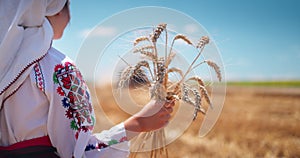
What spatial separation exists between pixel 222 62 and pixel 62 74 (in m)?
0.69

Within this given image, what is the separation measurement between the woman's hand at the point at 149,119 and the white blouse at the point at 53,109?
0.20 meters

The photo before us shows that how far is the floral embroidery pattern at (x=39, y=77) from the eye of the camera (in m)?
1.32

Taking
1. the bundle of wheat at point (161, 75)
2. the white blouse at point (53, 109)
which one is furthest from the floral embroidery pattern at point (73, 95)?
the bundle of wheat at point (161, 75)

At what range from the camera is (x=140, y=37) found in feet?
5.63

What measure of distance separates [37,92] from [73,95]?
4.4 inches

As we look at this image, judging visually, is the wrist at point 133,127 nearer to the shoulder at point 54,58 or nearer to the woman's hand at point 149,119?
the woman's hand at point 149,119

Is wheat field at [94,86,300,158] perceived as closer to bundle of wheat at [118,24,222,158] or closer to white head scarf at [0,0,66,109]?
bundle of wheat at [118,24,222,158]

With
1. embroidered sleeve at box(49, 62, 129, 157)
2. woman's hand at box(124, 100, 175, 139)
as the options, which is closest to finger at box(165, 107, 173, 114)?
woman's hand at box(124, 100, 175, 139)

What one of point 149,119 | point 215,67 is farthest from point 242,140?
point 149,119

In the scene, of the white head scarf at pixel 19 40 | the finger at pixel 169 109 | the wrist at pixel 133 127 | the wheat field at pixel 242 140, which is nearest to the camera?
the white head scarf at pixel 19 40

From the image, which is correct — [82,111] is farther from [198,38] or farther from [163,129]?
[198,38]

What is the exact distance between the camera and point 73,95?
1.36 meters

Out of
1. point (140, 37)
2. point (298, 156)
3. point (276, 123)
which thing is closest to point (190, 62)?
point (140, 37)

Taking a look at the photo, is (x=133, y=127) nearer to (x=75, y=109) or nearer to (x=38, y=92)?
(x=75, y=109)
